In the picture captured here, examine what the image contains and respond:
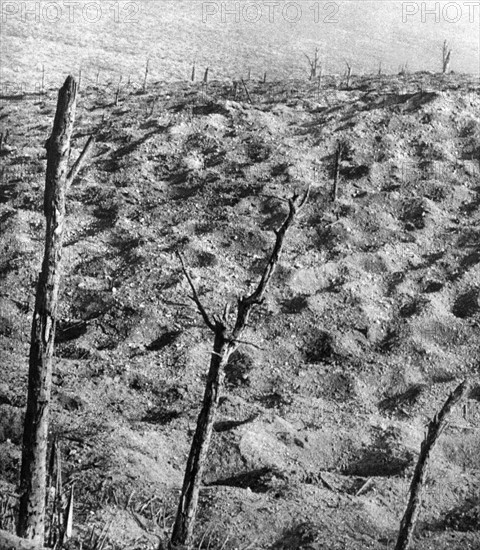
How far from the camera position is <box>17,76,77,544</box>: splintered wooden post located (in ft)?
19.2

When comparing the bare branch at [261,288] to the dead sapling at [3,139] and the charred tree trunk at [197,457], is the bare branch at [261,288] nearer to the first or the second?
the charred tree trunk at [197,457]

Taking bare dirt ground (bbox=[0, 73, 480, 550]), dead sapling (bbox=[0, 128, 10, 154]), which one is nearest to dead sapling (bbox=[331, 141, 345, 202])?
bare dirt ground (bbox=[0, 73, 480, 550])

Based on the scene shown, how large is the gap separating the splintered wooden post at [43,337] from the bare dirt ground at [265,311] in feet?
2.34

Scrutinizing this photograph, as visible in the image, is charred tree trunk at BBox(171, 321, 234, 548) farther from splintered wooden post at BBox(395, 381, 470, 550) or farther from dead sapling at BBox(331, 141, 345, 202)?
dead sapling at BBox(331, 141, 345, 202)

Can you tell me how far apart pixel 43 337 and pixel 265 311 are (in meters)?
6.42

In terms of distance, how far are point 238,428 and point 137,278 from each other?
3899 mm

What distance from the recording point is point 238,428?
9586mm

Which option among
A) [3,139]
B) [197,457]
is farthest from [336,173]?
[197,457]

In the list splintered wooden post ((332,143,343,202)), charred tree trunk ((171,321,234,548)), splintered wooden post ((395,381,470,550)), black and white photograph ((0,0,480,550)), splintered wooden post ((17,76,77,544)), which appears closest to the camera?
splintered wooden post ((17,76,77,544))

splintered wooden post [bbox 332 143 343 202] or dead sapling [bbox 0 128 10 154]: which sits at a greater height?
splintered wooden post [bbox 332 143 343 202]

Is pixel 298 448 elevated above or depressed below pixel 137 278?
below

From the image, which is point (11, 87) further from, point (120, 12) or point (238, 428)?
point (238, 428)

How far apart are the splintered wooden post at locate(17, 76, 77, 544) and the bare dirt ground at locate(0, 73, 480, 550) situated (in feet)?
2.34

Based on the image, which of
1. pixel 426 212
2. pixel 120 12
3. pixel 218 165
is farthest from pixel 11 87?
pixel 426 212
